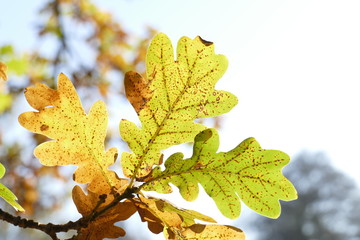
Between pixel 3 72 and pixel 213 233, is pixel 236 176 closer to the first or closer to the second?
pixel 213 233

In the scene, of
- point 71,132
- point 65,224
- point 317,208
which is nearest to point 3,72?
point 71,132

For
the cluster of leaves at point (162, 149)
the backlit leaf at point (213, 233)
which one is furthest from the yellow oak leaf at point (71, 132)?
the backlit leaf at point (213, 233)

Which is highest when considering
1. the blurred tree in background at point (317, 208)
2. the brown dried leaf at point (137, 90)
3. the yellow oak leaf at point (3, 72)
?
the blurred tree in background at point (317, 208)

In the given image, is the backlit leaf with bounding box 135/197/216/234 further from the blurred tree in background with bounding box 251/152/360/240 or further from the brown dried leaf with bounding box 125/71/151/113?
the blurred tree in background with bounding box 251/152/360/240

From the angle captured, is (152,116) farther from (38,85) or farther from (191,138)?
(38,85)

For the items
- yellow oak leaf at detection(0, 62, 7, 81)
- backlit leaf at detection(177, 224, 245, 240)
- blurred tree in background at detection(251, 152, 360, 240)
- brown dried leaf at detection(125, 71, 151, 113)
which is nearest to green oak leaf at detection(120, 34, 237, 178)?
brown dried leaf at detection(125, 71, 151, 113)

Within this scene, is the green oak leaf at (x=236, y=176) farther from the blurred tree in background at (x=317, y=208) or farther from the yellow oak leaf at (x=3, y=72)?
the blurred tree in background at (x=317, y=208)
